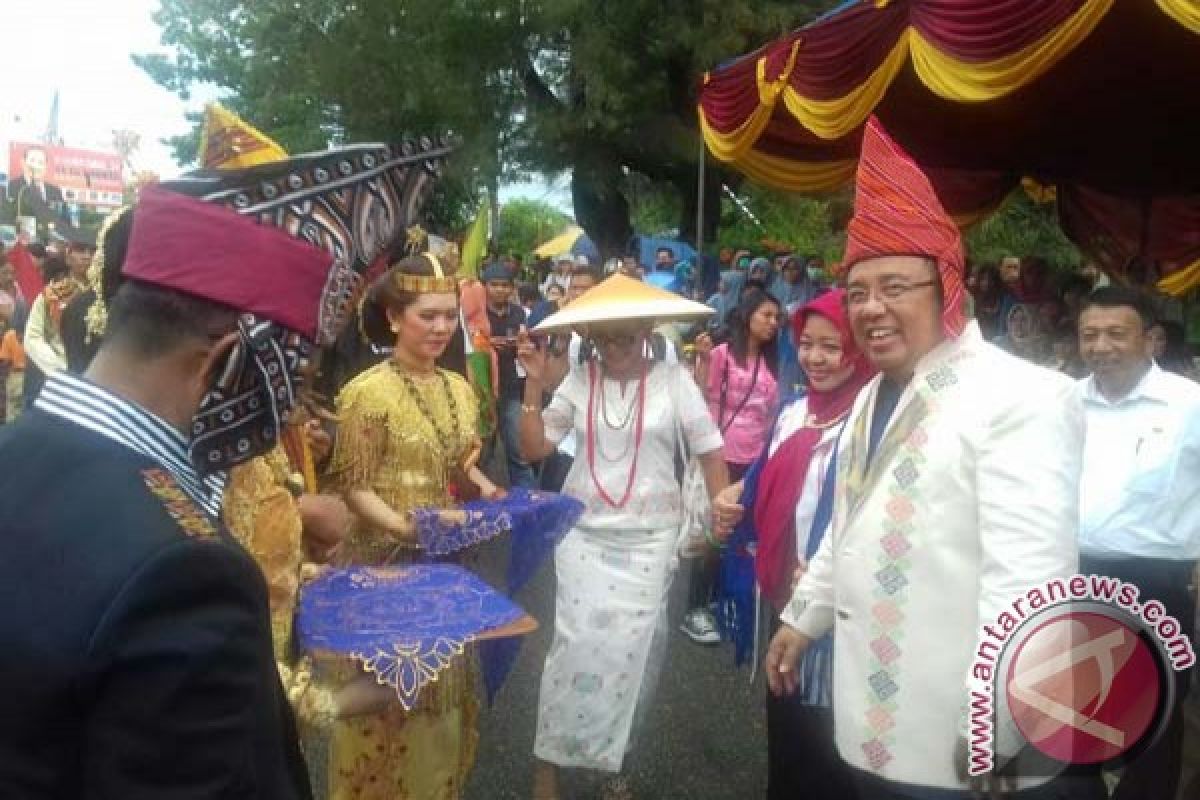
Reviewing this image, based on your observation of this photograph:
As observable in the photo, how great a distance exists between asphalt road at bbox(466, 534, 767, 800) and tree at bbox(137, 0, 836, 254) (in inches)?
511

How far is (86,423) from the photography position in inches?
44.5

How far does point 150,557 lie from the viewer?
100 centimetres

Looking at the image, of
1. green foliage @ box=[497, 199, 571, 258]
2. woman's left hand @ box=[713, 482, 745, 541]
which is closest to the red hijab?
woman's left hand @ box=[713, 482, 745, 541]

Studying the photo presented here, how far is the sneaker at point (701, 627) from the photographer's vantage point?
5.09 metres

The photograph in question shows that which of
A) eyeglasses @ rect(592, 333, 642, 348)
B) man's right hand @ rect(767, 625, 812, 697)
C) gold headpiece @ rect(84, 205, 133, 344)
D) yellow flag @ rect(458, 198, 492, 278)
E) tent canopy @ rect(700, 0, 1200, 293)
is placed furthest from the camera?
yellow flag @ rect(458, 198, 492, 278)

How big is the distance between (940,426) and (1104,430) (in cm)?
175

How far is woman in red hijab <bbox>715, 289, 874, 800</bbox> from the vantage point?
2.89 metres

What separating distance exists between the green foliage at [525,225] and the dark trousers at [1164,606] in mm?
32131

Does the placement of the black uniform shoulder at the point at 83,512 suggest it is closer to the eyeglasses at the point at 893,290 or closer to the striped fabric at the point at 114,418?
the striped fabric at the point at 114,418

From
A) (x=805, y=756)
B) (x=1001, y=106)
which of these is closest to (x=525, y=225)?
(x=1001, y=106)

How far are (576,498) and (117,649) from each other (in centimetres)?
252

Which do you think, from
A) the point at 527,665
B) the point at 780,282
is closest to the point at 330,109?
the point at 780,282

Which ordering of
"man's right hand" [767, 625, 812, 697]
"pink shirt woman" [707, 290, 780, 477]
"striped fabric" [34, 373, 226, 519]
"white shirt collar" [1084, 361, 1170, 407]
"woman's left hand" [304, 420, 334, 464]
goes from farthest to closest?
"pink shirt woman" [707, 290, 780, 477]
"white shirt collar" [1084, 361, 1170, 407]
"woman's left hand" [304, 420, 334, 464]
"man's right hand" [767, 625, 812, 697]
"striped fabric" [34, 373, 226, 519]
